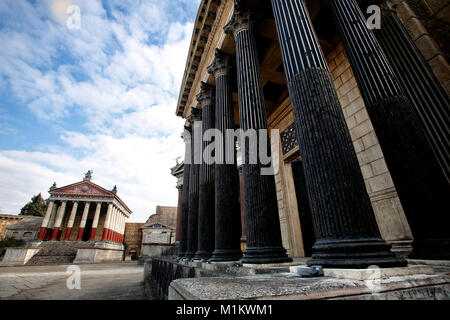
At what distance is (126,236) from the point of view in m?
47.1

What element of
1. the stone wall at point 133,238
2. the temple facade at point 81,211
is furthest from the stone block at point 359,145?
the stone wall at point 133,238

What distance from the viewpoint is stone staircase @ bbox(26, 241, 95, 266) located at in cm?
2602

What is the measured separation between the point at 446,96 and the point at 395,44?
140cm

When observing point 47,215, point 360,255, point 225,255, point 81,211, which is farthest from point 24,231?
point 360,255

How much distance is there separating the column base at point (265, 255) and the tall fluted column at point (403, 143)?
5.99 feet

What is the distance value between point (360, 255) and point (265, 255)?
1.66 metres

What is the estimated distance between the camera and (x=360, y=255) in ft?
6.53

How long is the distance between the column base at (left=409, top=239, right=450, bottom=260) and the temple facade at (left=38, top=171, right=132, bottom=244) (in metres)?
43.7

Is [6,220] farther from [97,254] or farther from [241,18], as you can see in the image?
[241,18]

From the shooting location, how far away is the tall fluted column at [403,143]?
2.61m

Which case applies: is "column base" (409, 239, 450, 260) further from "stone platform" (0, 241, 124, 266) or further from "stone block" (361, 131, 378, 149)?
"stone platform" (0, 241, 124, 266)

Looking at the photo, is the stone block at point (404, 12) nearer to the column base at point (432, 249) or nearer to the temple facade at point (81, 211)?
the column base at point (432, 249)
